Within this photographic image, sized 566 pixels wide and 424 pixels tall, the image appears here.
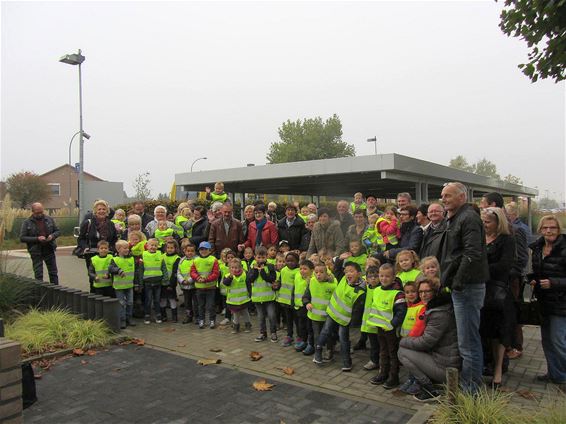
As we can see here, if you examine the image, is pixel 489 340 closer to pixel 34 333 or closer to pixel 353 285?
pixel 353 285

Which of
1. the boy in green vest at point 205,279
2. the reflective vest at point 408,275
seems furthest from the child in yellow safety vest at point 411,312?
the boy in green vest at point 205,279

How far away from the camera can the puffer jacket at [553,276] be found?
4672 millimetres

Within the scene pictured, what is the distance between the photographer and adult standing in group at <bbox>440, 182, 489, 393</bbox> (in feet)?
13.1

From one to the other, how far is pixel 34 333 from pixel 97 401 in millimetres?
2250

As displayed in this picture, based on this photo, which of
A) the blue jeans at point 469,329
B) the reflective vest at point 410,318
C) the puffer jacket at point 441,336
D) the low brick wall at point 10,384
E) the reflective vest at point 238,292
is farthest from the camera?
the reflective vest at point 238,292

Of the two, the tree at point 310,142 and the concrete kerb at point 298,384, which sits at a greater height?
the tree at point 310,142

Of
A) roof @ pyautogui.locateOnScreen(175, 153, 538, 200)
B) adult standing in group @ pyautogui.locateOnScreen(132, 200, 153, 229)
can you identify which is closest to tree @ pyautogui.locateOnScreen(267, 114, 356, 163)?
roof @ pyautogui.locateOnScreen(175, 153, 538, 200)

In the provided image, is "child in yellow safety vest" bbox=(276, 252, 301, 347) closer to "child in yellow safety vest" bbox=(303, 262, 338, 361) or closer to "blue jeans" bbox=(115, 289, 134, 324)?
"child in yellow safety vest" bbox=(303, 262, 338, 361)

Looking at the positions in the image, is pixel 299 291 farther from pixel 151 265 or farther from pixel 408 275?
pixel 151 265

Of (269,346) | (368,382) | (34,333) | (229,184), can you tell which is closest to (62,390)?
(34,333)

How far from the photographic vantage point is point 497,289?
459 centimetres

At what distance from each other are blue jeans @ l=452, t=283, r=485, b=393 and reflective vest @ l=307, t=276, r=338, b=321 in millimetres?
1797

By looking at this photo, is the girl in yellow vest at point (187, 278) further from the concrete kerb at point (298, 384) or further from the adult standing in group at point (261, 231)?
the concrete kerb at point (298, 384)

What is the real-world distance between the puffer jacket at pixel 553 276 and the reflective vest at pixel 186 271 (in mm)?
5089
